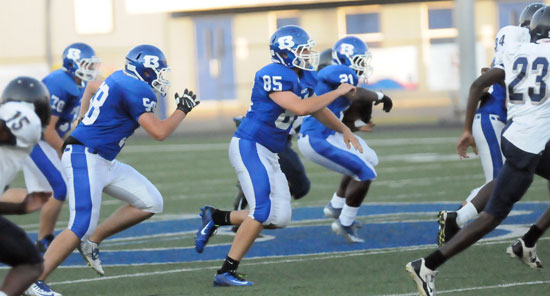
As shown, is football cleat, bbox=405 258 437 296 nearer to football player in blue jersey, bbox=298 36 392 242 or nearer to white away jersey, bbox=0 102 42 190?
white away jersey, bbox=0 102 42 190

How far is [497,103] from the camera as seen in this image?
7.80 meters

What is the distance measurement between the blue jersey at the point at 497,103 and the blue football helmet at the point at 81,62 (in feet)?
10.3

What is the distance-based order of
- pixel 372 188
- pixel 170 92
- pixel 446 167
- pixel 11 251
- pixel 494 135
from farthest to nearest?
pixel 170 92, pixel 446 167, pixel 372 188, pixel 494 135, pixel 11 251

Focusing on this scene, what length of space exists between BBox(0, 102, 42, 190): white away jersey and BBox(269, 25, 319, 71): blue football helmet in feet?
7.22

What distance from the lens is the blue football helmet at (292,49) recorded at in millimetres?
6777

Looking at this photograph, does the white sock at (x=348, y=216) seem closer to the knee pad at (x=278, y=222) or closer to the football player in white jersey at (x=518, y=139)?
the knee pad at (x=278, y=222)

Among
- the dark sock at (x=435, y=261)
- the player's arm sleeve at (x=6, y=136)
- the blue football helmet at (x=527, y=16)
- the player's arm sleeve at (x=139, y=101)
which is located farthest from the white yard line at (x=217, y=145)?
the player's arm sleeve at (x=6, y=136)

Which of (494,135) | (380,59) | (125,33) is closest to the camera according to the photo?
(494,135)

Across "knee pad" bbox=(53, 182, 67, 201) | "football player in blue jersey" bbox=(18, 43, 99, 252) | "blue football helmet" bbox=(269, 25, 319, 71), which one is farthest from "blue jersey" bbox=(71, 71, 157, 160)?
"knee pad" bbox=(53, 182, 67, 201)

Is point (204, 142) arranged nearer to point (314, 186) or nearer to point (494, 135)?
point (314, 186)

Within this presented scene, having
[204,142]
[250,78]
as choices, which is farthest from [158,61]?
[250,78]

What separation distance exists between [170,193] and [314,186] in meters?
1.73

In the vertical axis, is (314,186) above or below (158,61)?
below

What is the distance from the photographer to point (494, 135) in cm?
775
